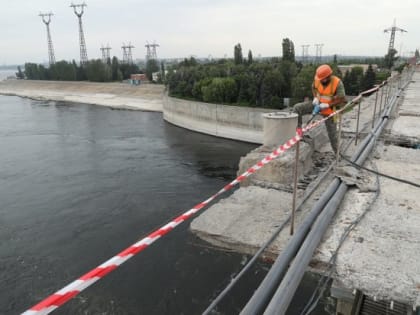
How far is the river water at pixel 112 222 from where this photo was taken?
353 inches

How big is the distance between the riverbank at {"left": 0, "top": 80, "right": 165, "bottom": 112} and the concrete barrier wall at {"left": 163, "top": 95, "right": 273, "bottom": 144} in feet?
36.9

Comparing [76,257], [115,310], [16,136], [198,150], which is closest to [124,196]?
[76,257]

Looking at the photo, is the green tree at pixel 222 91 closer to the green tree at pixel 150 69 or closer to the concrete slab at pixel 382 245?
the concrete slab at pixel 382 245

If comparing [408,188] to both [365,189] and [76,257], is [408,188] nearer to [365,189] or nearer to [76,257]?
[365,189]

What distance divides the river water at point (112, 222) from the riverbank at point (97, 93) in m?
23.0

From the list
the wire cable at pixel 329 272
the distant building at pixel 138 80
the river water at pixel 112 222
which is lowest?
the river water at pixel 112 222

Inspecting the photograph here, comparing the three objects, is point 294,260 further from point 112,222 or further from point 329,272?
point 112,222

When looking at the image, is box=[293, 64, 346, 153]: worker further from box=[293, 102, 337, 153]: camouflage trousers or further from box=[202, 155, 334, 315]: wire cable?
box=[202, 155, 334, 315]: wire cable

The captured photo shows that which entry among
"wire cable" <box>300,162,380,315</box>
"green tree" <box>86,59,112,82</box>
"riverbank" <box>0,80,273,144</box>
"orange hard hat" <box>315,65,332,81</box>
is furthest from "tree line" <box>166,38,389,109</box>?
"green tree" <box>86,59,112,82</box>

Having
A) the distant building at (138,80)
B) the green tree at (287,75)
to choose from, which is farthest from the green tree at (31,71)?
the green tree at (287,75)

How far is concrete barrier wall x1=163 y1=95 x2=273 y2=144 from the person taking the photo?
92.3 ft

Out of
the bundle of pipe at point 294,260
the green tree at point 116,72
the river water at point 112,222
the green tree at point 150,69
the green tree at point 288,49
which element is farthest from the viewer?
the green tree at point 116,72

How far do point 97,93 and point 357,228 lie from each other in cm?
6263

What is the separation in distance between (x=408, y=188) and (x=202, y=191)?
40.6 feet
